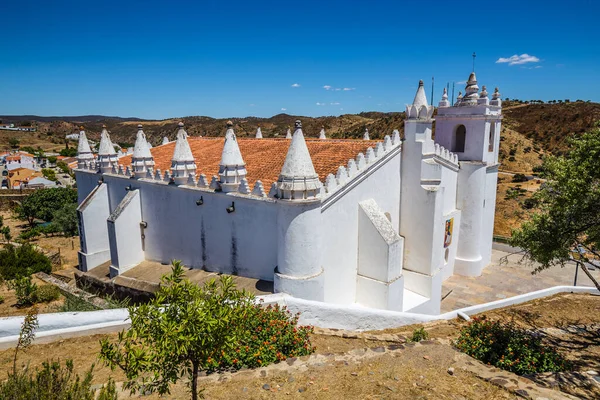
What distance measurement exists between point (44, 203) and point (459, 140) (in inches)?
1690

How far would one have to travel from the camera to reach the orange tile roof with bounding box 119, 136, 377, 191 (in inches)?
619

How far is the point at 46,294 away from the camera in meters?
15.9

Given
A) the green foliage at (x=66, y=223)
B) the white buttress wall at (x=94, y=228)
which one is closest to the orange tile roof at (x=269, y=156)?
the white buttress wall at (x=94, y=228)

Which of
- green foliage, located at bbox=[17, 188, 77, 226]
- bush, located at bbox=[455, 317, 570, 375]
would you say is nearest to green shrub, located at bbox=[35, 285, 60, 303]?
bush, located at bbox=[455, 317, 570, 375]

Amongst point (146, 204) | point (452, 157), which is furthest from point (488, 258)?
point (146, 204)

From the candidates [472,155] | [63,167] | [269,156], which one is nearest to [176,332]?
[269,156]

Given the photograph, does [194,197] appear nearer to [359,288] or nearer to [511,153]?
[359,288]

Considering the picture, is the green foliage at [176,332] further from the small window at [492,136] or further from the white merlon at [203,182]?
the small window at [492,136]

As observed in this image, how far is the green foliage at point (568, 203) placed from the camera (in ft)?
31.9

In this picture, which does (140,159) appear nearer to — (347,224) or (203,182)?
(203,182)

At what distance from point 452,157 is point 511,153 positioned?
2202 inches

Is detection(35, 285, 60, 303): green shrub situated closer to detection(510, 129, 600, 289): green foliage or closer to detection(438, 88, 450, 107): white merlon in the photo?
detection(510, 129, 600, 289): green foliage

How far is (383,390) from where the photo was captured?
27.8ft

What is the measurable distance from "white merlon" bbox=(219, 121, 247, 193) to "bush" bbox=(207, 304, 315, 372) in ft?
17.4
